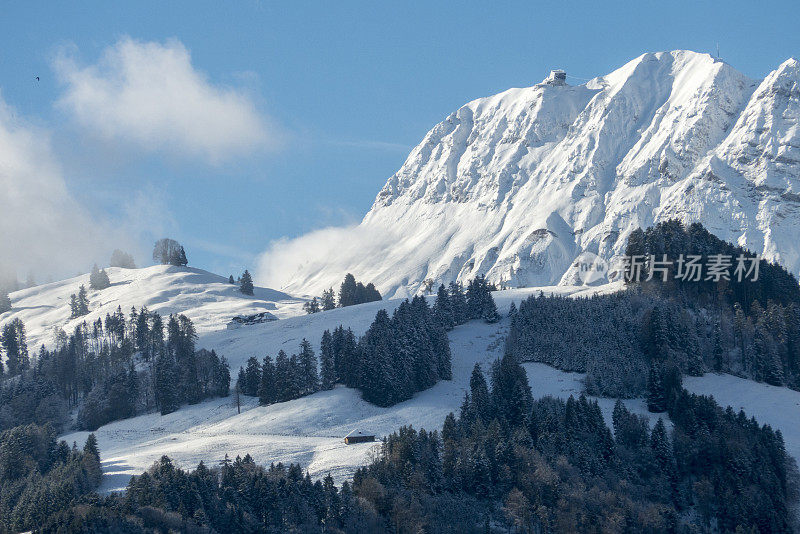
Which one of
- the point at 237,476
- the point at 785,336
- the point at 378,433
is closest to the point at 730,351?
the point at 785,336

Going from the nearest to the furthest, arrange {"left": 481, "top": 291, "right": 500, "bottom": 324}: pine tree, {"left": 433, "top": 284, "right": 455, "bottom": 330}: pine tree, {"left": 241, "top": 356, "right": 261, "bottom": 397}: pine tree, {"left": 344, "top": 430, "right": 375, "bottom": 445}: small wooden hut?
{"left": 344, "top": 430, "right": 375, "bottom": 445}: small wooden hut, {"left": 241, "top": 356, "right": 261, "bottom": 397}: pine tree, {"left": 433, "top": 284, "right": 455, "bottom": 330}: pine tree, {"left": 481, "top": 291, "right": 500, "bottom": 324}: pine tree

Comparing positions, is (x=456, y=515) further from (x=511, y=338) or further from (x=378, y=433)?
(x=511, y=338)

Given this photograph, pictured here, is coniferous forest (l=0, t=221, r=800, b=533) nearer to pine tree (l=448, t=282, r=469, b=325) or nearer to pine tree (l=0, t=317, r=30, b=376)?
pine tree (l=448, t=282, r=469, b=325)

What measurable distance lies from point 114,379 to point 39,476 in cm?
4323

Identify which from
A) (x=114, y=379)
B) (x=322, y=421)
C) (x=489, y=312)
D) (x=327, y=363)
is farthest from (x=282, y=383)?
(x=489, y=312)

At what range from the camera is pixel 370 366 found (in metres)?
123

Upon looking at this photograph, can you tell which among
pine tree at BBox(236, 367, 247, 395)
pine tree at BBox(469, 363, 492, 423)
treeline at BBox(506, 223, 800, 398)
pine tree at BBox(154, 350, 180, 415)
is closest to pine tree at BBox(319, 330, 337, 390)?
pine tree at BBox(236, 367, 247, 395)

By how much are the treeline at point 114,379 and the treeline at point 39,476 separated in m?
19.5

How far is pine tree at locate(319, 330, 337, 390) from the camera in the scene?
127750mm

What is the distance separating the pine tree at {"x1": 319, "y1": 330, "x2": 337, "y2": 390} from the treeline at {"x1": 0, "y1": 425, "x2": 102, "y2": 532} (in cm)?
3657

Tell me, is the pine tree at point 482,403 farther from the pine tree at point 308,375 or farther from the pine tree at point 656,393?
the pine tree at point 308,375

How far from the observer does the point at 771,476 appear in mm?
87688

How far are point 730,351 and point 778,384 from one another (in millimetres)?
9834

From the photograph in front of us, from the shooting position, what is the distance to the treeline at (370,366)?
400 feet
